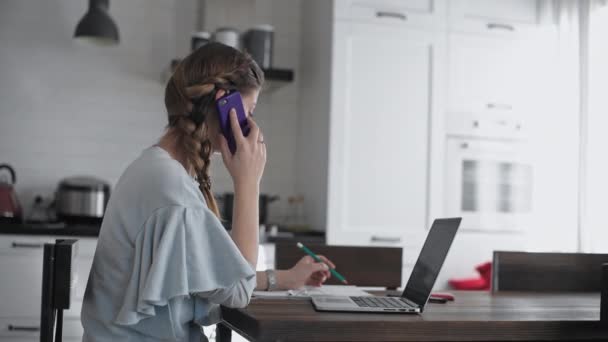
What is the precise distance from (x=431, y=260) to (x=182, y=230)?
679 millimetres

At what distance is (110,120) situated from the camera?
399 centimetres

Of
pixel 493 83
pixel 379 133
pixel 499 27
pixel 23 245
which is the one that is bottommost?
pixel 23 245

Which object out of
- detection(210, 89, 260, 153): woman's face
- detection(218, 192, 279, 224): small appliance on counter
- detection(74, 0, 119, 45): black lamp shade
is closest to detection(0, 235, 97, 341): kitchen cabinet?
detection(218, 192, 279, 224): small appliance on counter

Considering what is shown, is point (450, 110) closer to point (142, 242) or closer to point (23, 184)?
point (23, 184)

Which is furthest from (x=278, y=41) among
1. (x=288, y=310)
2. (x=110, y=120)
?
(x=288, y=310)

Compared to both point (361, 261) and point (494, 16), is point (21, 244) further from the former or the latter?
point (494, 16)

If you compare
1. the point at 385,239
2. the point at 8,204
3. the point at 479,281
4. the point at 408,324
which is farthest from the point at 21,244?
the point at 408,324

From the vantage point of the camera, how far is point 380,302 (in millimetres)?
1618

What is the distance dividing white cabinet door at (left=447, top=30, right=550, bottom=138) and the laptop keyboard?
2237 millimetres

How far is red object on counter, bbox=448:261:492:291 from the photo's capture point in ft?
11.8

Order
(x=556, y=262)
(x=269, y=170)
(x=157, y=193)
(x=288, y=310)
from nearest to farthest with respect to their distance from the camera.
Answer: (x=157, y=193)
(x=288, y=310)
(x=556, y=262)
(x=269, y=170)

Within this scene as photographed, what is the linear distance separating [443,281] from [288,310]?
241 cm

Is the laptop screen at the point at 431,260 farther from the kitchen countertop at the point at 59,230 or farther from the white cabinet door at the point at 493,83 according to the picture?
the white cabinet door at the point at 493,83

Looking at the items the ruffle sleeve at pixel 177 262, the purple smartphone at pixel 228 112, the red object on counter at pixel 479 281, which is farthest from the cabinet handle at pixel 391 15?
the ruffle sleeve at pixel 177 262
